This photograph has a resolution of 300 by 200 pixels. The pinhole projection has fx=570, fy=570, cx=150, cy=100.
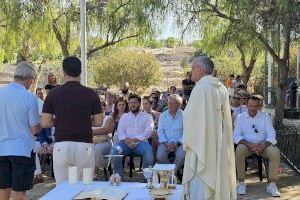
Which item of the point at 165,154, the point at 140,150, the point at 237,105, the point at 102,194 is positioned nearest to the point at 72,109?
the point at 102,194

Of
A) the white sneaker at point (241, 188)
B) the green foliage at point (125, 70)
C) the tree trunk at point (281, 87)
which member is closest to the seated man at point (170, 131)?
the white sneaker at point (241, 188)

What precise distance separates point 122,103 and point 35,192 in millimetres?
2095

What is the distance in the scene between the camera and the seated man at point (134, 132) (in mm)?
8453

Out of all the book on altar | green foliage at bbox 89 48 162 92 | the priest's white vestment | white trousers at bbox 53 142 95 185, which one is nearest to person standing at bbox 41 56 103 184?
white trousers at bbox 53 142 95 185

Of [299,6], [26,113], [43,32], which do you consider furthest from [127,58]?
[26,113]

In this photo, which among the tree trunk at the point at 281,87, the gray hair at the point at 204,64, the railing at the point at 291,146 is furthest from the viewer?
the tree trunk at the point at 281,87

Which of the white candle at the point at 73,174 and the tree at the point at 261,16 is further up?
the tree at the point at 261,16

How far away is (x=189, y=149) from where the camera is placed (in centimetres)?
523

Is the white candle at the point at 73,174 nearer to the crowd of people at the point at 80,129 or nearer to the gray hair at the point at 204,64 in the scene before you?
the crowd of people at the point at 80,129

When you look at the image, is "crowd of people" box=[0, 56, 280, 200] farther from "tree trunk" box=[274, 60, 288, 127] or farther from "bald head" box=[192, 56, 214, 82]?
"tree trunk" box=[274, 60, 288, 127]

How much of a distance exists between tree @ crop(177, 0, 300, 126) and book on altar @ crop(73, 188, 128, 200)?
550 cm

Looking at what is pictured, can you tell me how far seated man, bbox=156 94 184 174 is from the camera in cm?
825

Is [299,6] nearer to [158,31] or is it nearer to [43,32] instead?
[158,31]

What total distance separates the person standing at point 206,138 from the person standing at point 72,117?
92cm
